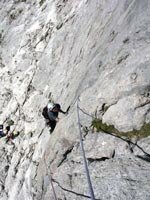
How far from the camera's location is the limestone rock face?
1270 centimetres

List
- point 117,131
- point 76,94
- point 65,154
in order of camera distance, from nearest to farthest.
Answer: point 117,131 → point 65,154 → point 76,94

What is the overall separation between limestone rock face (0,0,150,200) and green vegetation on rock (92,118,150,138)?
0.54 feet

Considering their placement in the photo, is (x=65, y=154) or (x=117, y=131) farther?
(x=65, y=154)

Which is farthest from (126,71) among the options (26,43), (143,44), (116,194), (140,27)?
(26,43)

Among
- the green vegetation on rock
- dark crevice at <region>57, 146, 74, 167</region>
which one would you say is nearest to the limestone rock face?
dark crevice at <region>57, 146, 74, 167</region>

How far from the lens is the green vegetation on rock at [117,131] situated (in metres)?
12.8

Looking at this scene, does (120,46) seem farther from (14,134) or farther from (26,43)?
(26,43)

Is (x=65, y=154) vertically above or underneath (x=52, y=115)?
underneath

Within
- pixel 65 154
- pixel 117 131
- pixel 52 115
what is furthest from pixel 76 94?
pixel 117 131

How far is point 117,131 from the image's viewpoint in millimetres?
13680

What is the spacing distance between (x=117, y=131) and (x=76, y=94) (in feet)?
16.3

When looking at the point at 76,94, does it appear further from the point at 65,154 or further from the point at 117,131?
the point at 117,131

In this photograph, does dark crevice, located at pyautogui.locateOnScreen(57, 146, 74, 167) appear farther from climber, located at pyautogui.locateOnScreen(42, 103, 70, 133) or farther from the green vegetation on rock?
climber, located at pyautogui.locateOnScreen(42, 103, 70, 133)

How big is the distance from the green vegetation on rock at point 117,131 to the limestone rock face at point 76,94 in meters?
0.17
